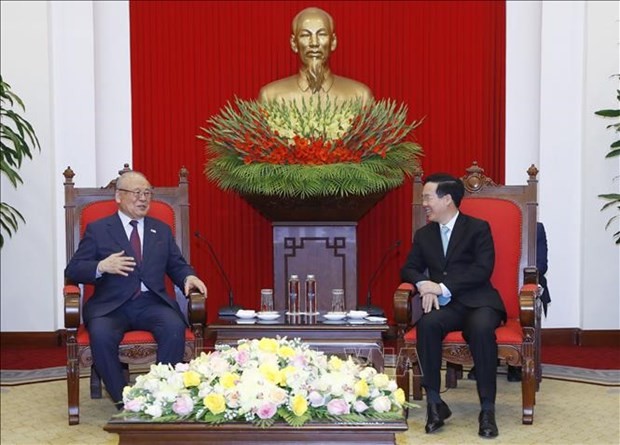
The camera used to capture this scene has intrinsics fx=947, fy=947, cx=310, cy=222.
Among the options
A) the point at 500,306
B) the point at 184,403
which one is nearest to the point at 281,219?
the point at 500,306

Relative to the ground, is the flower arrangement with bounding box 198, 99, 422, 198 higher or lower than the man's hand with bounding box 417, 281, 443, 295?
higher

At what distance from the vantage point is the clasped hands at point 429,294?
4.56 meters

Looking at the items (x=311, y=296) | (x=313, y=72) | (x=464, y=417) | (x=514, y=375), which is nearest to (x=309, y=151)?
(x=311, y=296)

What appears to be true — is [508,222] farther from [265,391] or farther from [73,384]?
[265,391]

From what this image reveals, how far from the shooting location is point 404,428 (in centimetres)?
250

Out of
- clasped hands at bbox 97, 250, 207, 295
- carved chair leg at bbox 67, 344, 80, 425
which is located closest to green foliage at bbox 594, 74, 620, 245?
clasped hands at bbox 97, 250, 207, 295

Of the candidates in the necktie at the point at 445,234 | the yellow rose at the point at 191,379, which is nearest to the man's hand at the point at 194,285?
the necktie at the point at 445,234

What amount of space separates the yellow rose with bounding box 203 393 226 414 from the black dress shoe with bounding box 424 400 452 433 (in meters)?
2.03

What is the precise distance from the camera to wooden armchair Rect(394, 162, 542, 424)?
4.46 m

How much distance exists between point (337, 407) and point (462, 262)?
2318 mm

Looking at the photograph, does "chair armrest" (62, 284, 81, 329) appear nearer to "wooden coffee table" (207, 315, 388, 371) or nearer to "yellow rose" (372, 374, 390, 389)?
"wooden coffee table" (207, 315, 388, 371)

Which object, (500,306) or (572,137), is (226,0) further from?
(500,306)

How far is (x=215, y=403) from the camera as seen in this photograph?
2504 millimetres

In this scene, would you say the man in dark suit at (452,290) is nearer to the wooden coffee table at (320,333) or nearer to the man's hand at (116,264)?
the wooden coffee table at (320,333)
